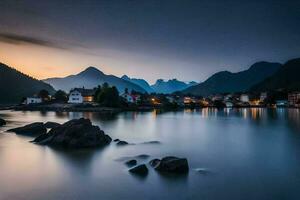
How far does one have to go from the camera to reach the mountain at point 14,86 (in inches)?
6125

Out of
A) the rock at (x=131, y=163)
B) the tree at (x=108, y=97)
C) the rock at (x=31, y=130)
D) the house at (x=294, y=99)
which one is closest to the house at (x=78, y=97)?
the tree at (x=108, y=97)

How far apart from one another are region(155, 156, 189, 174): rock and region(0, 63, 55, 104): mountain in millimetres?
149418

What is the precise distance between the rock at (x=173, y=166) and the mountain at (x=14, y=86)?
149418mm

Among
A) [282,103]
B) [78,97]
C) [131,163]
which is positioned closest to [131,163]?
[131,163]

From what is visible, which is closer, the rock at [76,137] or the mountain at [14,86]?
the rock at [76,137]

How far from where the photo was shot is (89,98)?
3824 inches

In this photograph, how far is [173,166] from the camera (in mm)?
15422

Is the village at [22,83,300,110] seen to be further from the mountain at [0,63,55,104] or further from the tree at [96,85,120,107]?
the mountain at [0,63,55,104]

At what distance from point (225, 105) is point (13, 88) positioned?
4340 inches

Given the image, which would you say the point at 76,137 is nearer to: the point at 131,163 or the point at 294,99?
the point at 131,163

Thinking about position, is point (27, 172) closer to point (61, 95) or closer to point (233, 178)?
point (233, 178)

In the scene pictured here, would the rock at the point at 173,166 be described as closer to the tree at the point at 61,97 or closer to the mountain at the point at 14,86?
the tree at the point at 61,97

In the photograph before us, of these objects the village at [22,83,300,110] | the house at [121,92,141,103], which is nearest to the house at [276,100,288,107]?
the village at [22,83,300,110]

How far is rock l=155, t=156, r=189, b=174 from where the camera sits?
15266 millimetres
